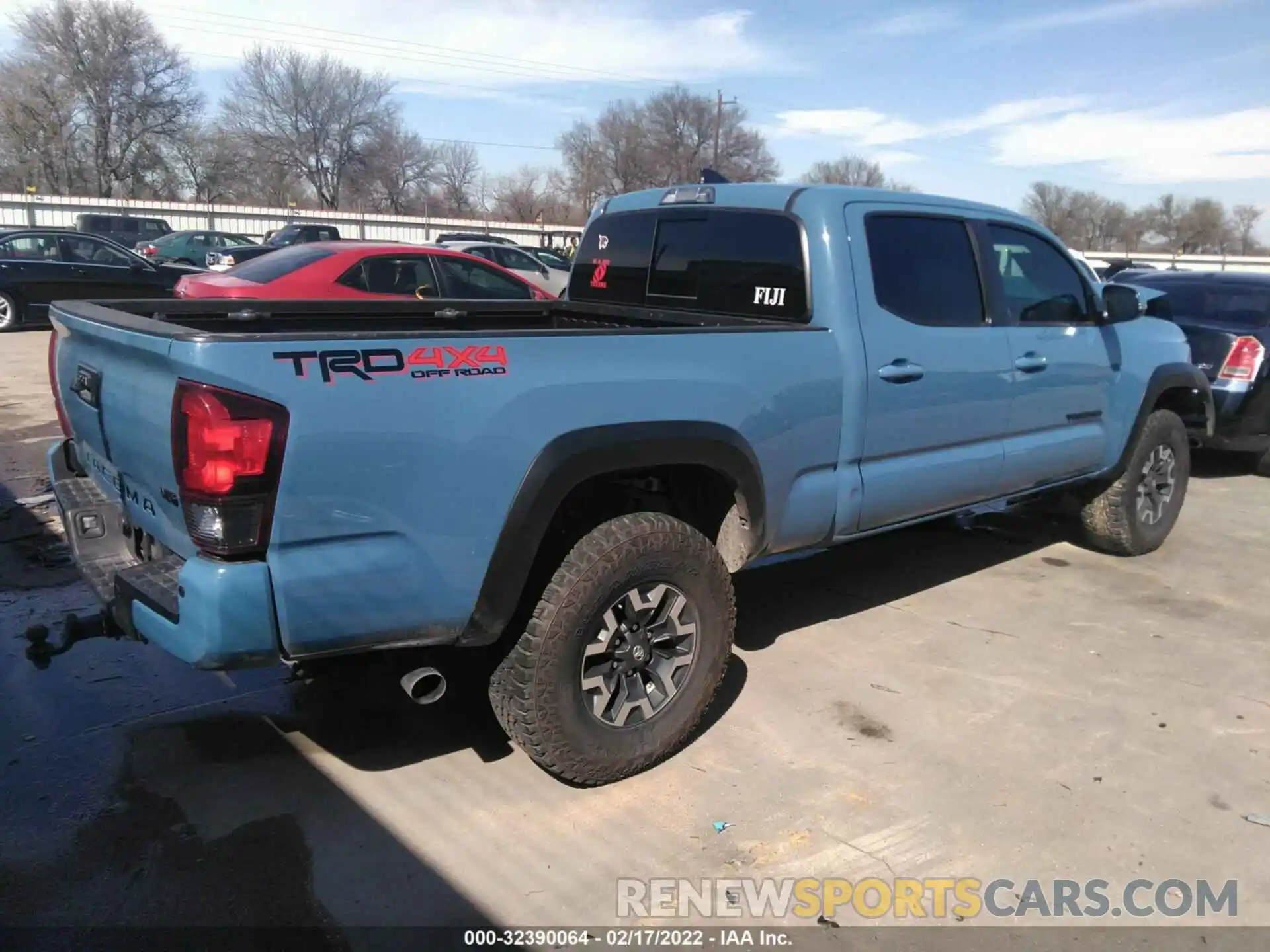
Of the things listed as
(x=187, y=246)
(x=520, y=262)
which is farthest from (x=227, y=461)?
(x=187, y=246)

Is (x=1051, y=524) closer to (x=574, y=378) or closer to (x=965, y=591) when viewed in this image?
(x=965, y=591)

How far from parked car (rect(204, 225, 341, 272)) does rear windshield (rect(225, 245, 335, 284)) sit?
9.35m

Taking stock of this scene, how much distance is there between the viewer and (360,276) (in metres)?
10.0

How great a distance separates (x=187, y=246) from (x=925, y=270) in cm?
2384

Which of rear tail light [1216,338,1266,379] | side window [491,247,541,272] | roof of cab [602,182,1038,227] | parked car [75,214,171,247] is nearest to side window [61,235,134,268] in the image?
side window [491,247,541,272]

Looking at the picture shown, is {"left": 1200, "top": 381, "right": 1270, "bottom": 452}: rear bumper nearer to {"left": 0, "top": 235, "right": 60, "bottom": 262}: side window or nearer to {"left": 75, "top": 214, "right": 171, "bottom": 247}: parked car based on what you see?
{"left": 0, "top": 235, "right": 60, "bottom": 262}: side window

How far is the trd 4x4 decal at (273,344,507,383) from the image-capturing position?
8.09ft

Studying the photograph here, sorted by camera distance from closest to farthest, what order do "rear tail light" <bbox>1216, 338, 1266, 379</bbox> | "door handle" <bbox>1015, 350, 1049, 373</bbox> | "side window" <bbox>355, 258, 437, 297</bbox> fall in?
1. "door handle" <bbox>1015, 350, 1049, 373</bbox>
2. "rear tail light" <bbox>1216, 338, 1266, 379</bbox>
3. "side window" <bbox>355, 258, 437, 297</bbox>

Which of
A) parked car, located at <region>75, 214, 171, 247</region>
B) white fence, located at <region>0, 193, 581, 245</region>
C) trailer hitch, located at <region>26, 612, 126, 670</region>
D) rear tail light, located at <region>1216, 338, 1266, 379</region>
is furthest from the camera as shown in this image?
white fence, located at <region>0, 193, 581, 245</region>

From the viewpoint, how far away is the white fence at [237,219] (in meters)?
39.0

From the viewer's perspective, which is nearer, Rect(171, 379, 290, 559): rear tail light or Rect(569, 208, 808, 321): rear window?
Rect(171, 379, 290, 559): rear tail light

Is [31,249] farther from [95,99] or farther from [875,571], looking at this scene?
[95,99]

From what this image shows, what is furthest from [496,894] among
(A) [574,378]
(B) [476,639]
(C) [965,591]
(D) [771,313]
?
(C) [965,591]

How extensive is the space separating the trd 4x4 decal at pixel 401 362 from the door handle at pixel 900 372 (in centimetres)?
175
